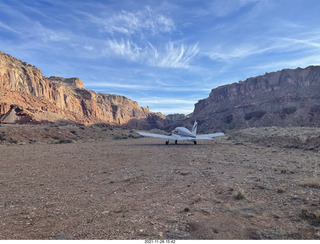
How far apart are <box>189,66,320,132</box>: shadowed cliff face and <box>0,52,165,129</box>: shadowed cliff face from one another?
77862 mm

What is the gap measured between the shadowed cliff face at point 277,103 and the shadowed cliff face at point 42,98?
77.9 meters

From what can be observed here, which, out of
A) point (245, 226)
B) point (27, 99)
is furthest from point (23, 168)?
point (27, 99)

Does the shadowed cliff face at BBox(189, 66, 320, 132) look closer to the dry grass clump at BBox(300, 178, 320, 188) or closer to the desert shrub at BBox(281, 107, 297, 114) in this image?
the desert shrub at BBox(281, 107, 297, 114)

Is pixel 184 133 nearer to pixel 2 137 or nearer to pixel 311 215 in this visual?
pixel 311 215

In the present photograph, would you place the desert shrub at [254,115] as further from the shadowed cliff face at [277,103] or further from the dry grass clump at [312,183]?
the dry grass clump at [312,183]

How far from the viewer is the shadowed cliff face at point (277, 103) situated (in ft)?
251

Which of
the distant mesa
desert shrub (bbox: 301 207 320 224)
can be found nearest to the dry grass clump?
desert shrub (bbox: 301 207 320 224)

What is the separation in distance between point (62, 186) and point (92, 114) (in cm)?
12877

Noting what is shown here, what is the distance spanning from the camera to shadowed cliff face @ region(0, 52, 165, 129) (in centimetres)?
7347

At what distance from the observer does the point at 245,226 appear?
4766mm

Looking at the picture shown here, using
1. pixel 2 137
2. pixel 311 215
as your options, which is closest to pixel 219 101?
pixel 2 137

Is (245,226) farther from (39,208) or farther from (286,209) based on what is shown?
(39,208)

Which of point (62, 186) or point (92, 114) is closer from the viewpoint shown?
point (62, 186)

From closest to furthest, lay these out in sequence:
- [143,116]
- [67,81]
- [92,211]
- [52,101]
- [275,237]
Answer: [275,237]
[92,211]
[52,101]
[67,81]
[143,116]
